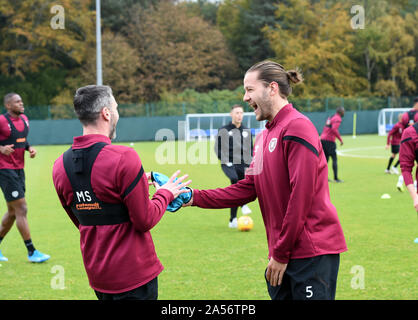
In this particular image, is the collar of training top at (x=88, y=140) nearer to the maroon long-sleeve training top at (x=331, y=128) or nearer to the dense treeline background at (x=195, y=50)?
the maroon long-sleeve training top at (x=331, y=128)

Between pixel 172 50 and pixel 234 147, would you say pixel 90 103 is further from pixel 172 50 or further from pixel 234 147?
pixel 172 50

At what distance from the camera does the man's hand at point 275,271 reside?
12.1 ft

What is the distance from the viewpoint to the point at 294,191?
3.54 meters

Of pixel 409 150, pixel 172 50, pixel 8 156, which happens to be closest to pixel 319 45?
pixel 172 50

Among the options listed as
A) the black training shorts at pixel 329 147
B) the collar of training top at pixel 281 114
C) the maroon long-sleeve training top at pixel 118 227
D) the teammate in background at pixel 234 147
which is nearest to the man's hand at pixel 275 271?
the maroon long-sleeve training top at pixel 118 227

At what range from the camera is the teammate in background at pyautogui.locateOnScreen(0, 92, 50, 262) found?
8484 millimetres

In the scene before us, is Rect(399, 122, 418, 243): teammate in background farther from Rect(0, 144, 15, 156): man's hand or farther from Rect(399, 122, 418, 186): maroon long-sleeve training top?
Rect(0, 144, 15, 156): man's hand

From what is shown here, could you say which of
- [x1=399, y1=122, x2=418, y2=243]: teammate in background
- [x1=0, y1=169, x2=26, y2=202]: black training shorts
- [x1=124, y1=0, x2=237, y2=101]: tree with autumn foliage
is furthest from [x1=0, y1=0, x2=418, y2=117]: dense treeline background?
[x1=399, y1=122, x2=418, y2=243]: teammate in background

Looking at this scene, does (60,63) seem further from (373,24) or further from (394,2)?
(394,2)

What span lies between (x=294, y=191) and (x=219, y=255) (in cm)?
533

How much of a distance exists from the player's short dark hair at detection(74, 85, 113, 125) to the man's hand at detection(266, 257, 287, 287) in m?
1.54

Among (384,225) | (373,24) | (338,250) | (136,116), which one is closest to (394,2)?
(373,24)

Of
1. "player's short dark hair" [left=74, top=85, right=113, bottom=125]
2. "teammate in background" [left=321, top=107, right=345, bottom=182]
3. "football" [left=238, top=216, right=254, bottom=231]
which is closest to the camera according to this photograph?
"player's short dark hair" [left=74, top=85, right=113, bottom=125]

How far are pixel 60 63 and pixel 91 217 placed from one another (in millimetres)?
53333
